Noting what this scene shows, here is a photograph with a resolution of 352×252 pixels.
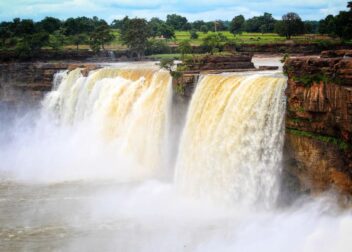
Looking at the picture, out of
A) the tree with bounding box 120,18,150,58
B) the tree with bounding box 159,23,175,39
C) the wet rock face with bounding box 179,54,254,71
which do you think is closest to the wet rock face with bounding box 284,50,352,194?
the wet rock face with bounding box 179,54,254,71

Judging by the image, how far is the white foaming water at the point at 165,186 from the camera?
1426 centimetres

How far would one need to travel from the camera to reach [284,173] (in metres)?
15.5

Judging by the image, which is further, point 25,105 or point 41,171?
point 25,105

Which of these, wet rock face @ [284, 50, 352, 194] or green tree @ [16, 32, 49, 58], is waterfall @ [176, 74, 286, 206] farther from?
green tree @ [16, 32, 49, 58]

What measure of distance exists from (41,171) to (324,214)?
49.6 feet

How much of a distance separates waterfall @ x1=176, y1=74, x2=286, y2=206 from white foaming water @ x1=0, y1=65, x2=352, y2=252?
39mm

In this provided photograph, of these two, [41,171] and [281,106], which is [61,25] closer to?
[41,171]

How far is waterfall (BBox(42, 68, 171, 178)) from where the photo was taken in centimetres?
2253

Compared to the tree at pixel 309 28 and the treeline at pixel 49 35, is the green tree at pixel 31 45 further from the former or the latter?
the tree at pixel 309 28

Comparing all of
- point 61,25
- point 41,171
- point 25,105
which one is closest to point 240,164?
point 41,171

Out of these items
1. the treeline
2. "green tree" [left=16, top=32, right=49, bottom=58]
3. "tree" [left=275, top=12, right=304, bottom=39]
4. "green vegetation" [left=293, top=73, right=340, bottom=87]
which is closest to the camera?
"green vegetation" [left=293, top=73, right=340, bottom=87]

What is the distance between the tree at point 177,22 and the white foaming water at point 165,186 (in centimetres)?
5483

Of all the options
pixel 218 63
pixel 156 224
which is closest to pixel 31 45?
pixel 218 63

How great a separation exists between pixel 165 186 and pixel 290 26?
3016 centimetres
